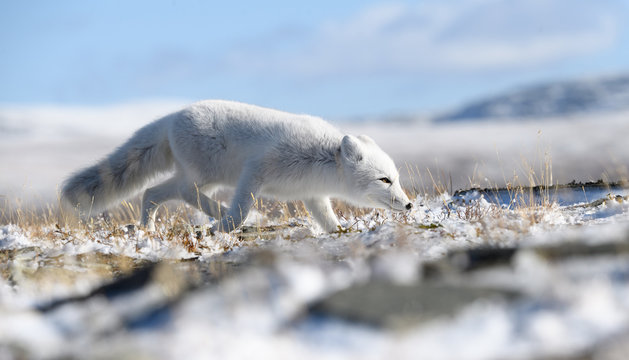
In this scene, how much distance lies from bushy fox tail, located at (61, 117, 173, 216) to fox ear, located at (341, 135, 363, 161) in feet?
6.88

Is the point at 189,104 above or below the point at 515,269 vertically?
above

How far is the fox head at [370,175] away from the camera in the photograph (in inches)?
200

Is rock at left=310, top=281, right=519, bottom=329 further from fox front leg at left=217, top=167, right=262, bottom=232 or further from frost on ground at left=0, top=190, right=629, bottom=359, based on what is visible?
fox front leg at left=217, top=167, right=262, bottom=232

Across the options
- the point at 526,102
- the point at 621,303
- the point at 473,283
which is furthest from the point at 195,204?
the point at 526,102

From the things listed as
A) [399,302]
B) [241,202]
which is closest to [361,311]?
[399,302]

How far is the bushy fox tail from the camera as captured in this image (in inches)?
231

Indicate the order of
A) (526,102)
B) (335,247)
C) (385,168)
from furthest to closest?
(526,102) < (385,168) < (335,247)

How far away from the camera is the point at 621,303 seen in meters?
1.87

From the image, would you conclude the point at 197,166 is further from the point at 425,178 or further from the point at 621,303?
the point at 621,303

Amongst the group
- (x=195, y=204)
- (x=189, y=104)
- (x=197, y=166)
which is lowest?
(x=195, y=204)

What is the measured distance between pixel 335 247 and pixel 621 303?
8.01 feet

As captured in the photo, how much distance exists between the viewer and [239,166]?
18.2ft

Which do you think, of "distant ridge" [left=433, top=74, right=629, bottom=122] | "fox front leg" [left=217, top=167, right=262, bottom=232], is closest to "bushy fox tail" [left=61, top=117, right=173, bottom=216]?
"fox front leg" [left=217, top=167, right=262, bottom=232]

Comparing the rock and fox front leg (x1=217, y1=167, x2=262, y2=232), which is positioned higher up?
fox front leg (x1=217, y1=167, x2=262, y2=232)
